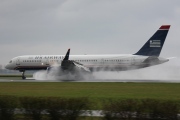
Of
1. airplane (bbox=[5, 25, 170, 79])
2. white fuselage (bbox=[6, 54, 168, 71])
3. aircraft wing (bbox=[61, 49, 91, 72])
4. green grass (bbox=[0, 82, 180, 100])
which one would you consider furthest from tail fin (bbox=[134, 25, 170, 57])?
green grass (bbox=[0, 82, 180, 100])

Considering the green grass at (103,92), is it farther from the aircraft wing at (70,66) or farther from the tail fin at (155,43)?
the tail fin at (155,43)

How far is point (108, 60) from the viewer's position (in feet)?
180

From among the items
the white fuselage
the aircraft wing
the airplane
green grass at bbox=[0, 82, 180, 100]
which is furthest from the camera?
the white fuselage

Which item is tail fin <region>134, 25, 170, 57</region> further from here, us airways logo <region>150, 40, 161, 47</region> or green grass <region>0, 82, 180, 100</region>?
green grass <region>0, 82, 180, 100</region>

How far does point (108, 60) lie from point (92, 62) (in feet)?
9.97

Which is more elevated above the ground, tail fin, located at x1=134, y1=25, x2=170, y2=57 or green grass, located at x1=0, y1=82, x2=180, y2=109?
tail fin, located at x1=134, y1=25, x2=170, y2=57

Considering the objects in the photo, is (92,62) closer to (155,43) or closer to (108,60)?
(108,60)

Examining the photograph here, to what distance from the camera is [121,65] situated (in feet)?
178

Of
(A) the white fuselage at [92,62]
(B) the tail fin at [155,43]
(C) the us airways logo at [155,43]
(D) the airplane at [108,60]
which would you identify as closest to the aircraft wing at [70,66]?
(D) the airplane at [108,60]

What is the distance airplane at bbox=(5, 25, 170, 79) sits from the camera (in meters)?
52.7

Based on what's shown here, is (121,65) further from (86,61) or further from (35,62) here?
(35,62)

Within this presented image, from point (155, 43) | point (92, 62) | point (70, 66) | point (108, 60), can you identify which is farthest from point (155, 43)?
point (70, 66)

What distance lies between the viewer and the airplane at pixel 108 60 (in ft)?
173

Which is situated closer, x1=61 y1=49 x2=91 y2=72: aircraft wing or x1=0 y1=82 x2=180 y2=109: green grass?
x1=0 y1=82 x2=180 y2=109: green grass
